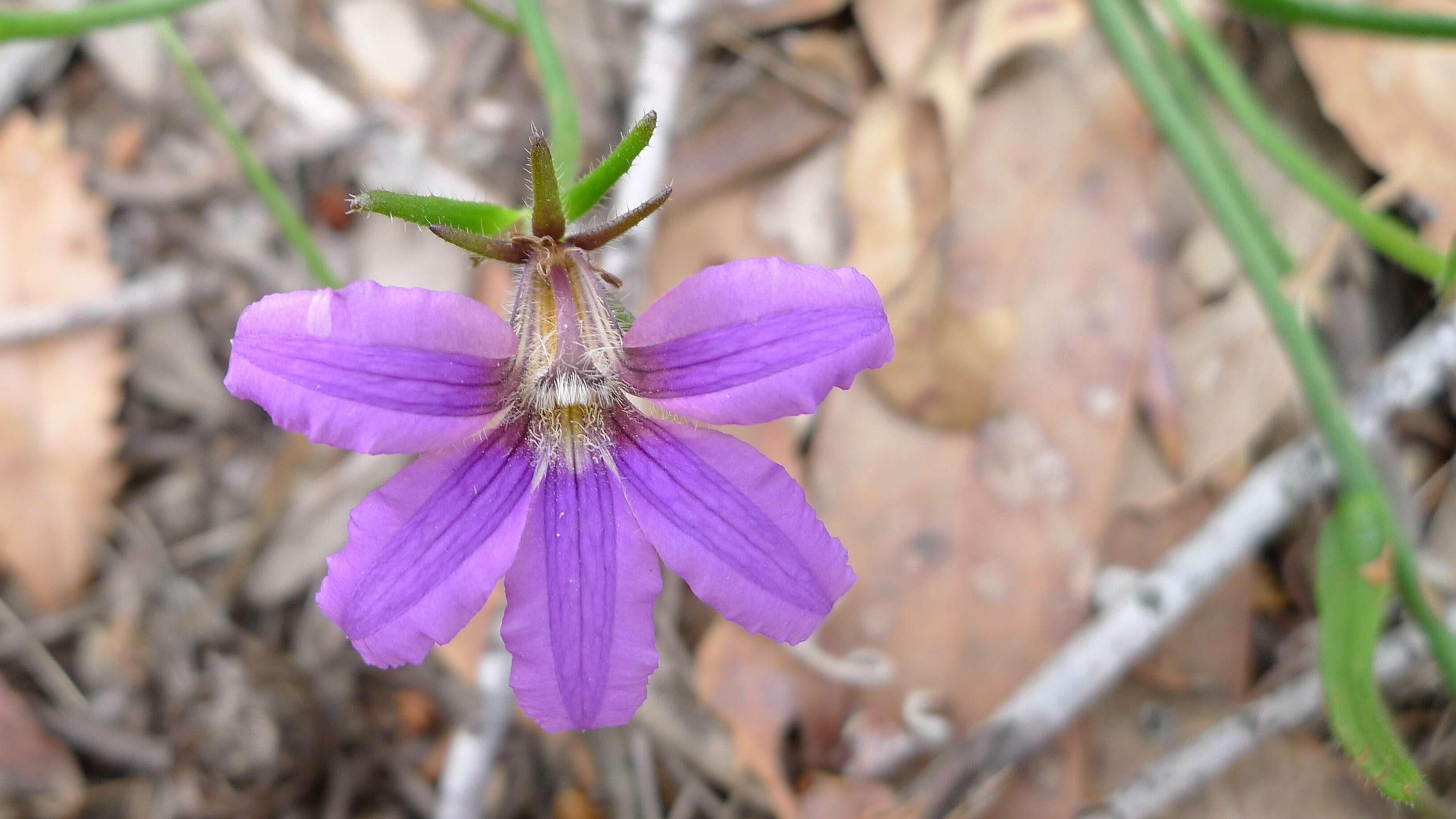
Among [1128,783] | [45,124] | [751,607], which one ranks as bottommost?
[1128,783]

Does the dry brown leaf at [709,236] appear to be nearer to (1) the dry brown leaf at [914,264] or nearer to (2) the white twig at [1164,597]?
(1) the dry brown leaf at [914,264]

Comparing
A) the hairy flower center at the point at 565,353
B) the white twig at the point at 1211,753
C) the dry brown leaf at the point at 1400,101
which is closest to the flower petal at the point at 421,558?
the hairy flower center at the point at 565,353

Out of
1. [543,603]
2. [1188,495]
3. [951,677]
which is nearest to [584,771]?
[951,677]

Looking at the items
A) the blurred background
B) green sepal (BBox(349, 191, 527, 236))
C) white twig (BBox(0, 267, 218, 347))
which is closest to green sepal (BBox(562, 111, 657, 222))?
green sepal (BBox(349, 191, 527, 236))

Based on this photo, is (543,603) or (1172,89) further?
(1172,89)

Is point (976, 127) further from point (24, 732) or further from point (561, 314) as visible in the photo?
point (24, 732)
